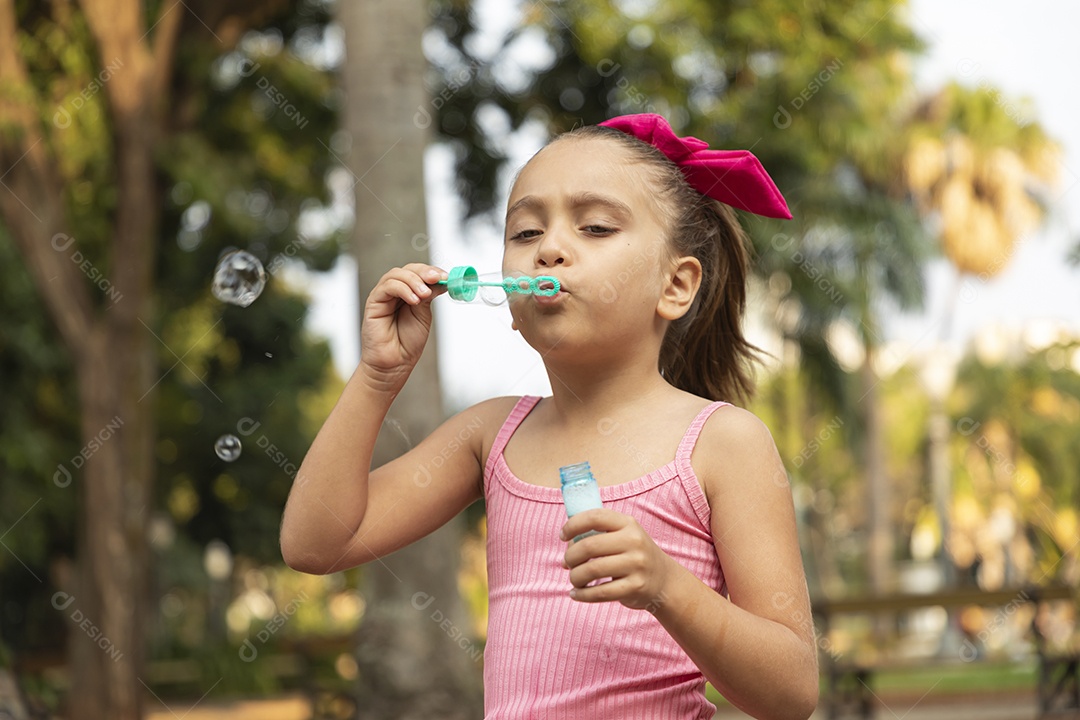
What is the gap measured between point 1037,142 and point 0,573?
1922 cm

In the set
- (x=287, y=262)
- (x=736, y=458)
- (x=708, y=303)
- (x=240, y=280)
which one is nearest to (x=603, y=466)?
(x=736, y=458)

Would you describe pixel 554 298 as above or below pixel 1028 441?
above

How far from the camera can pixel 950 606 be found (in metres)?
9.00

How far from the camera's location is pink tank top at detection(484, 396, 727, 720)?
5.13ft

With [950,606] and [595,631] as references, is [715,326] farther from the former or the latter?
[950,606]

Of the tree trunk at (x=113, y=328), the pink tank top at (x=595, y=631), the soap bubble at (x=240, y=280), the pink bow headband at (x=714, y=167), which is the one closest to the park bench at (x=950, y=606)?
the tree trunk at (x=113, y=328)

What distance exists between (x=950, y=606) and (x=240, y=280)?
23.9ft

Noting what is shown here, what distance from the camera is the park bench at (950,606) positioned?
780cm

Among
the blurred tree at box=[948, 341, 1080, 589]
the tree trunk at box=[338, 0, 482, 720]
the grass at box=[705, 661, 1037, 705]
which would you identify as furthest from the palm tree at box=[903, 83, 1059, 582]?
the tree trunk at box=[338, 0, 482, 720]

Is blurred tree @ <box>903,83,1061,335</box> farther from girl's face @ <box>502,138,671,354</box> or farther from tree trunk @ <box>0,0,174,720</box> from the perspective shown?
girl's face @ <box>502,138,671,354</box>

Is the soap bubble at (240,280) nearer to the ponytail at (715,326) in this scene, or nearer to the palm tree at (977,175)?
the ponytail at (715,326)

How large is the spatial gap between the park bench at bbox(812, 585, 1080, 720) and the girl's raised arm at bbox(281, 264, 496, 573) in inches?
230

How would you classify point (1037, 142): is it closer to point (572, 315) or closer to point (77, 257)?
point (77, 257)

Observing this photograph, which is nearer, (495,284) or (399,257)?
(495,284)
